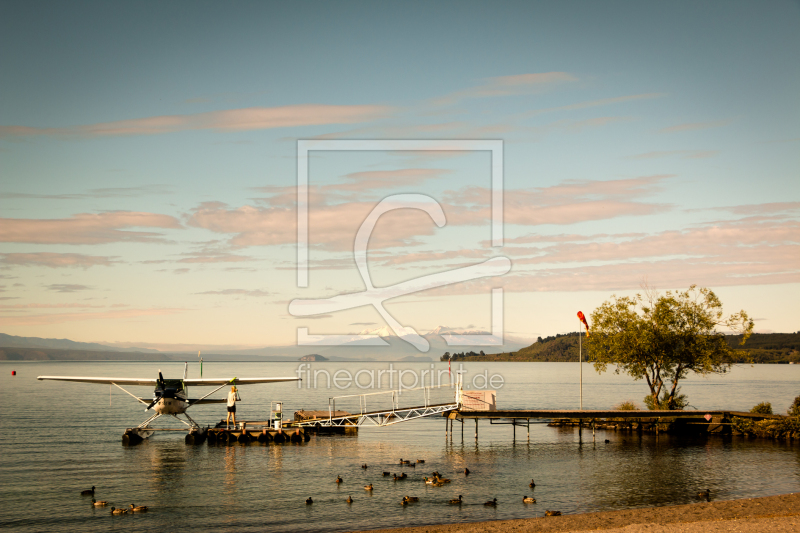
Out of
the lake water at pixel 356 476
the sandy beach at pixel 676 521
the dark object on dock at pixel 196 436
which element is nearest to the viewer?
the sandy beach at pixel 676 521

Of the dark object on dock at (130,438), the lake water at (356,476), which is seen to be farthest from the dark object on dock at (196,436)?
the dark object on dock at (130,438)

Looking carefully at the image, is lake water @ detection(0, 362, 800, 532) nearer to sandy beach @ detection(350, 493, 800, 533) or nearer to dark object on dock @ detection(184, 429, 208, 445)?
dark object on dock @ detection(184, 429, 208, 445)

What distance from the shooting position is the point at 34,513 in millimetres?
25875

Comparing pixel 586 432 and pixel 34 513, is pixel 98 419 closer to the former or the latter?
pixel 34 513


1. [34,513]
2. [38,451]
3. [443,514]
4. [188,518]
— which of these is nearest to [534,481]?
[443,514]

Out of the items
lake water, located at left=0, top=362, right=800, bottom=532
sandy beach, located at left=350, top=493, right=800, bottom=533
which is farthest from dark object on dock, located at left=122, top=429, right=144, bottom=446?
sandy beach, located at left=350, top=493, right=800, bottom=533

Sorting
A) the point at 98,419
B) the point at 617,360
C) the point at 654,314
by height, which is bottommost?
the point at 98,419

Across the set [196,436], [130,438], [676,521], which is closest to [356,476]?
[676,521]

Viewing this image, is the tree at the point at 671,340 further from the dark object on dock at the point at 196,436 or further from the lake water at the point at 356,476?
the dark object on dock at the point at 196,436

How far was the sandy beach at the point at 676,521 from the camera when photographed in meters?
20.0

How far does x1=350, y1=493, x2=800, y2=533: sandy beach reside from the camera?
20.0 m

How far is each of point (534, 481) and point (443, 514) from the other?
320 inches

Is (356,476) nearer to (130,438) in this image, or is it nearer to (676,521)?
(676,521)

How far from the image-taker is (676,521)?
21.6m
